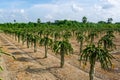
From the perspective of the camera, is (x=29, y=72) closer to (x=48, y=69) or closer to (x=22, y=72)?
(x=22, y=72)

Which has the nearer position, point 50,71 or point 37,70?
point 50,71

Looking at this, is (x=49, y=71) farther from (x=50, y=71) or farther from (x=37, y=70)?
(x=37, y=70)

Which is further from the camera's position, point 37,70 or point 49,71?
point 37,70

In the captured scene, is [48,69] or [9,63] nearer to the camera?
[48,69]

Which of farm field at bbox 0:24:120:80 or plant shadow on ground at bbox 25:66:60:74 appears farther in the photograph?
plant shadow on ground at bbox 25:66:60:74

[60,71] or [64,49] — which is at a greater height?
[64,49]

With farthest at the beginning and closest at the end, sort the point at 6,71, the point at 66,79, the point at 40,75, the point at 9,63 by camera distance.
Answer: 1. the point at 9,63
2. the point at 6,71
3. the point at 40,75
4. the point at 66,79

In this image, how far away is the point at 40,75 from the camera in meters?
43.5

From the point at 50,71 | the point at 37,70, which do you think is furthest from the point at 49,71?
the point at 37,70

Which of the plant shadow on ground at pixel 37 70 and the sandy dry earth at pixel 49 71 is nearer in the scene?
the sandy dry earth at pixel 49 71

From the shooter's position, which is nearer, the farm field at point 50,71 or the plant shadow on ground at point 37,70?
the farm field at point 50,71

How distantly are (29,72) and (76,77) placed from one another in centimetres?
998

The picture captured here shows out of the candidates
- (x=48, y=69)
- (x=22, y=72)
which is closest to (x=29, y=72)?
(x=22, y=72)

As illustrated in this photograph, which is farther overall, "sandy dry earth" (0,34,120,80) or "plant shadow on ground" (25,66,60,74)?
"plant shadow on ground" (25,66,60,74)
